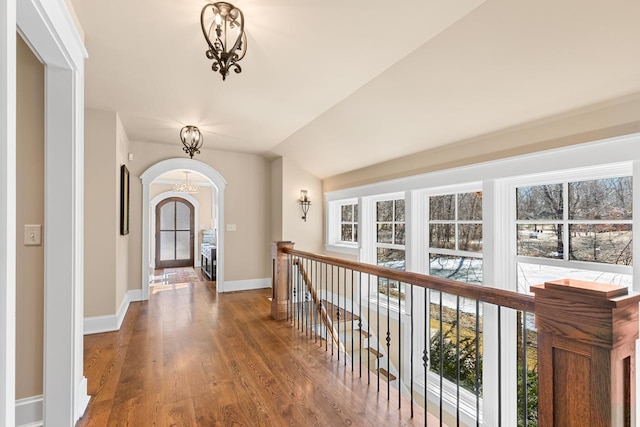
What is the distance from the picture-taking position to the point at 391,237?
15.0 feet

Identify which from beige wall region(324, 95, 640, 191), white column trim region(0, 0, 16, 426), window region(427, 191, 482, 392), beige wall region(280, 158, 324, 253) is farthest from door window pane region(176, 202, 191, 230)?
white column trim region(0, 0, 16, 426)

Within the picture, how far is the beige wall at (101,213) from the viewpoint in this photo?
3.56 meters

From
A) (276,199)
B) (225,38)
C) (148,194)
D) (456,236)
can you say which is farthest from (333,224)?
(225,38)

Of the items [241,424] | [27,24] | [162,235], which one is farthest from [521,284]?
[162,235]

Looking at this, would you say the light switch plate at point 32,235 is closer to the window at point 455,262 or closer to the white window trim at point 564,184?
the window at point 455,262

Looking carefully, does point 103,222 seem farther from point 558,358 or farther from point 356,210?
point 558,358

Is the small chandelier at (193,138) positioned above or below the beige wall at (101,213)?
above

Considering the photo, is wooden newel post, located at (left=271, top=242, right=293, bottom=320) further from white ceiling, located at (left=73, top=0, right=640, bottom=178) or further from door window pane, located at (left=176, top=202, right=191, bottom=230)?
door window pane, located at (left=176, top=202, right=191, bottom=230)

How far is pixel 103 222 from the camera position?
3.64 meters

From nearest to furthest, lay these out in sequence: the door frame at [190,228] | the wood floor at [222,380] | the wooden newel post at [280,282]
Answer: the wood floor at [222,380]
the wooden newel post at [280,282]
the door frame at [190,228]

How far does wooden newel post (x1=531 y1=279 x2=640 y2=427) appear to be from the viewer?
1034 mm

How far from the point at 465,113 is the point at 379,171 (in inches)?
68.2

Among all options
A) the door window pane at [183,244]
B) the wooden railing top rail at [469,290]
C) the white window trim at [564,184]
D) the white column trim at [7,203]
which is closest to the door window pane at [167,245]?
the door window pane at [183,244]

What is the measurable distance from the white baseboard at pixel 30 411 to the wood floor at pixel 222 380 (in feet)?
0.75
